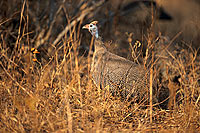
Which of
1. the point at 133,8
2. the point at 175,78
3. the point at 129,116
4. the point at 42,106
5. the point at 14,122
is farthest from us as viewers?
the point at 133,8

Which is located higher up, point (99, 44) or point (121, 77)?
point (99, 44)

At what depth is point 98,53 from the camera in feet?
8.65

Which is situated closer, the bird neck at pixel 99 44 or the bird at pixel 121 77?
the bird at pixel 121 77

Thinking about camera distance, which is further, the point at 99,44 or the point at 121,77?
the point at 99,44

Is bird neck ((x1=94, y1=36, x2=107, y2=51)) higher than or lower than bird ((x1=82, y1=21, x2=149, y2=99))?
higher

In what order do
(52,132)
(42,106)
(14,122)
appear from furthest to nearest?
(42,106)
(14,122)
(52,132)

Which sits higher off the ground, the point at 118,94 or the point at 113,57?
the point at 113,57

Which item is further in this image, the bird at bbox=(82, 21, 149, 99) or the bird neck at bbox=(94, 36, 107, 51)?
the bird neck at bbox=(94, 36, 107, 51)

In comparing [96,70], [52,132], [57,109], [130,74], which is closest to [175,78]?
[130,74]

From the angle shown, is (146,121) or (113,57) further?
(113,57)

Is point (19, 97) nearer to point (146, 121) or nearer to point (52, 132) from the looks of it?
point (52, 132)

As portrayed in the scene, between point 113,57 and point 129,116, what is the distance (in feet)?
1.93

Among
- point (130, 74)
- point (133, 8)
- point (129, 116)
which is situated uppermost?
point (133, 8)

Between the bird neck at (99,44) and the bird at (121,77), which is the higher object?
the bird neck at (99,44)
